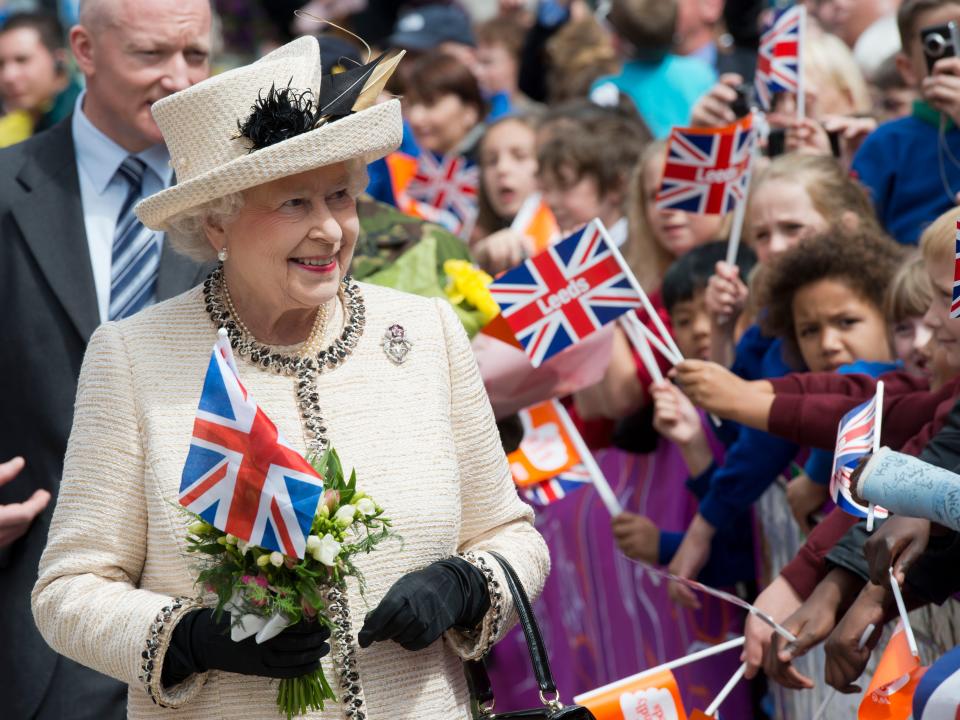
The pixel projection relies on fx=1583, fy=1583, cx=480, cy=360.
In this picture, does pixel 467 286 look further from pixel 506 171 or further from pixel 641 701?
pixel 506 171

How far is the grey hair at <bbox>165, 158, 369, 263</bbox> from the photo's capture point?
3.41 metres

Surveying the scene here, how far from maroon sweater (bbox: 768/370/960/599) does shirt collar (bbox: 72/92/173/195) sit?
1.98 metres

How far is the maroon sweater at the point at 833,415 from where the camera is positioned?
13.8 ft

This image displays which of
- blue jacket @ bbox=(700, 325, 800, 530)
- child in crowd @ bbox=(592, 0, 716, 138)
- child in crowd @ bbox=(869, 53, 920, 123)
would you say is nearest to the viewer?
blue jacket @ bbox=(700, 325, 800, 530)

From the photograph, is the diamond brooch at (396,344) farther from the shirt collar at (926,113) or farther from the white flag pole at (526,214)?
the white flag pole at (526,214)

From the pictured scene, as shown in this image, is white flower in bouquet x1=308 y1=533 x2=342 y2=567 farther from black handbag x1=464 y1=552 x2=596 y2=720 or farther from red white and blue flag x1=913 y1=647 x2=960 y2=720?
red white and blue flag x1=913 y1=647 x2=960 y2=720

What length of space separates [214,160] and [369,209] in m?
2.08

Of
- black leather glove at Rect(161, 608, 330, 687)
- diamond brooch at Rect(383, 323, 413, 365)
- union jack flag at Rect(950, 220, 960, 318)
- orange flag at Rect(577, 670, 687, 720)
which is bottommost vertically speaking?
orange flag at Rect(577, 670, 687, 720)

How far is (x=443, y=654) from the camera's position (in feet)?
11.3

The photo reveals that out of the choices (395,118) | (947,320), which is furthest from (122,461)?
(947,320)

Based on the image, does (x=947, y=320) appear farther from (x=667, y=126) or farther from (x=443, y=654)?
→ (x=667, y=126)

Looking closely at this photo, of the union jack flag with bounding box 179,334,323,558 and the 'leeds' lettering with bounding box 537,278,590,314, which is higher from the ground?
the union jack flag with bounding box 179,334,323,558

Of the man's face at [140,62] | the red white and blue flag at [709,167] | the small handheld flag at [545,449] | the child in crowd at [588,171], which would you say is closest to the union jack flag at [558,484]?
the small handheld flag at [545,449]

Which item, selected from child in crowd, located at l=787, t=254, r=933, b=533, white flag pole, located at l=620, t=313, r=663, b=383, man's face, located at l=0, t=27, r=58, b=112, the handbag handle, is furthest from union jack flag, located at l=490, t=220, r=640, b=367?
man's face, located at l=0, t=27, r=58, b=112
